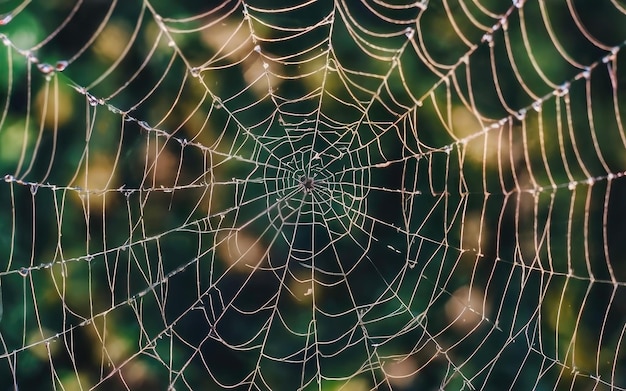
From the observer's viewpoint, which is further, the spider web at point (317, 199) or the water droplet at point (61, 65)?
the spider web at point (317, 199)

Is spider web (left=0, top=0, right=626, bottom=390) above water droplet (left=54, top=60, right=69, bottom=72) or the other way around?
the other way around

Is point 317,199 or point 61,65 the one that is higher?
point 61,65

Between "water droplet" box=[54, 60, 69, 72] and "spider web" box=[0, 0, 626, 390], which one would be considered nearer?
"water droplet" box=[54, 60, 69, 72]

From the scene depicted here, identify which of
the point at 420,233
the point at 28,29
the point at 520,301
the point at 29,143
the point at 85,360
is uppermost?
the point at 28,29

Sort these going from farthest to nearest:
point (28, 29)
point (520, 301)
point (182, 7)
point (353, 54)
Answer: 1. point (520, 301)
2. point (353, 54)
3. point (182, 7)
4. point (28, 29)

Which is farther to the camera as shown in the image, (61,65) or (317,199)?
(317,199)

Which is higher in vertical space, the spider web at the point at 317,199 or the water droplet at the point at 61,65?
the water droplet at the point at 61,65

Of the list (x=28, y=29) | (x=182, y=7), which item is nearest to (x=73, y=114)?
(x=28, y=29)

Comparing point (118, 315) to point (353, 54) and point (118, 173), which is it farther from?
point (353, 54)
